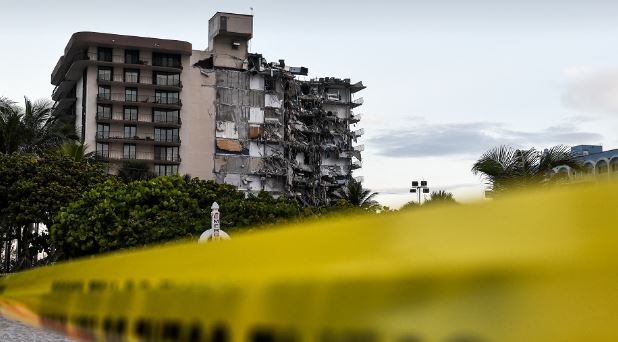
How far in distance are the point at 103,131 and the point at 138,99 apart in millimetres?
4324

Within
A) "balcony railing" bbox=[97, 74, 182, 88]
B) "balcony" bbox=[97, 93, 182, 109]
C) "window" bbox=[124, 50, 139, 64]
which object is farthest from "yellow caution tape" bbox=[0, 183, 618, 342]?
"window" bbox=[124, 50, 139, 64]

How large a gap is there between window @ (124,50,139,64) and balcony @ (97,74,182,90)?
1.38 meters

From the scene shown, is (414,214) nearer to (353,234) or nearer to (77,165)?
(353,234)

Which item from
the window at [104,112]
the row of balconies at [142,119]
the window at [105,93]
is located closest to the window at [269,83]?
the row of balconies at [142,119]

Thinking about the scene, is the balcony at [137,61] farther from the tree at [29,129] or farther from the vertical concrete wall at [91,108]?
the tree at [29,129]

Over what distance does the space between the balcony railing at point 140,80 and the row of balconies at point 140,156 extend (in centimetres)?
614

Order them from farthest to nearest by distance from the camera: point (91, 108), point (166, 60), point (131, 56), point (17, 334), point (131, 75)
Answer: point (166, 60)
point (131, 56)
point (131, 75)
point (91, 108)
point (17, 334)

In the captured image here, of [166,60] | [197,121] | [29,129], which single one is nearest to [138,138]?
[197,121]

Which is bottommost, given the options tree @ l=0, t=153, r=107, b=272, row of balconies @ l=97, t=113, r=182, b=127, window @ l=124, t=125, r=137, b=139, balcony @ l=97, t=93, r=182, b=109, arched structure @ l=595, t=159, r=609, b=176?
arched structure @ l=595, t=159, r=609, b=176

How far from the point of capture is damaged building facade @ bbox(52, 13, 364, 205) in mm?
70938

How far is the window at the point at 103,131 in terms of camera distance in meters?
69.9

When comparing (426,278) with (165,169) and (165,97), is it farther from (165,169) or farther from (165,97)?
(165,97)

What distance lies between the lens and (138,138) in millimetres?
71500

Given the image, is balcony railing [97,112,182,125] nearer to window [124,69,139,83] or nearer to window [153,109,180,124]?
window [153,109,180,124]
